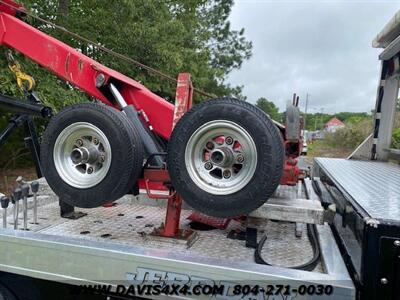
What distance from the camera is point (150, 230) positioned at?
2.75m

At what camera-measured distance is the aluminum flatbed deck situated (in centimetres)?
175

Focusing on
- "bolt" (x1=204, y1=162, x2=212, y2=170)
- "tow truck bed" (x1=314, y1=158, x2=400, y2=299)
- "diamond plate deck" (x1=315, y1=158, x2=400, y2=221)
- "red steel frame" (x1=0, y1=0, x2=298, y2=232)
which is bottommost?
"tow truck bed" (x1=314, y1=158, x2=400, y2=299)

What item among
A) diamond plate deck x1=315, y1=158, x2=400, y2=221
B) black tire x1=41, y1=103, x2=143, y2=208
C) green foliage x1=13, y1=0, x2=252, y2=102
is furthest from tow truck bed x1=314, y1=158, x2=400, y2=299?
green foliage x1=13, y1=0, x2=252, y2=102

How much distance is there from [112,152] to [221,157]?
0.63 metres

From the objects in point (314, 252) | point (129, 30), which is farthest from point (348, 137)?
point (314, 252)

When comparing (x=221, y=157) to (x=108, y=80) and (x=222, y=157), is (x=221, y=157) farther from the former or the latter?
(x=108, y=80)

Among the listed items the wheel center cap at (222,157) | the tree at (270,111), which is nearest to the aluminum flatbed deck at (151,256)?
the wheel center cap at (222,157)

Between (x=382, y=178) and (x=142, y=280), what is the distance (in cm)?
226

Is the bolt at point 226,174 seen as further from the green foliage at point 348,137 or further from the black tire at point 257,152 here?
the green foliage at point 348,137

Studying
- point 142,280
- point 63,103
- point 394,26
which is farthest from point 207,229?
point 63,103

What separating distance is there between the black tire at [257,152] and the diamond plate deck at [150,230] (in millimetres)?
316

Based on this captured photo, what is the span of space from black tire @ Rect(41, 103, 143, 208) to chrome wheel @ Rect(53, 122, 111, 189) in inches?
1.0

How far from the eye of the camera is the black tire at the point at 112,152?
228 centimetres

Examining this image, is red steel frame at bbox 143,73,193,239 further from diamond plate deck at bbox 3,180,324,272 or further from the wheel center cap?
the wheel center cap
